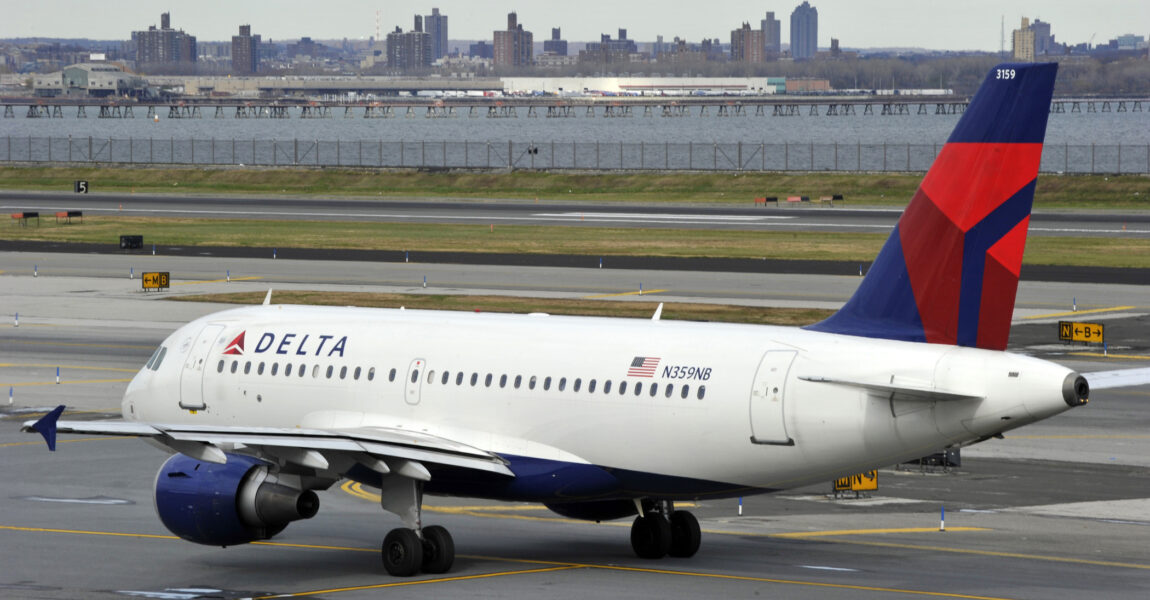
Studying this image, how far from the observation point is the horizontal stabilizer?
24.0 metres

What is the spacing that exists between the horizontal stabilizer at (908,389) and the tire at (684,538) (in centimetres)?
534

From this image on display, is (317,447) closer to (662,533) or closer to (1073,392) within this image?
(662,533)

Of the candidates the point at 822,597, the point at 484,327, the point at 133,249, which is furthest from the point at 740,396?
the point at 133,249

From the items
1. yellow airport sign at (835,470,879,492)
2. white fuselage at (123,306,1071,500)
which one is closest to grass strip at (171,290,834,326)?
yellow airport sign at (835,470,879,492)

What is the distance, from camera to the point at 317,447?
26234mm

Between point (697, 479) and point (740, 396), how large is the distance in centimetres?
163

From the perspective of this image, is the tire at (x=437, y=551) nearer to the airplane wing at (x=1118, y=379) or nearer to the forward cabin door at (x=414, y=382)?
the forward cabin door at (x=414, y=382)

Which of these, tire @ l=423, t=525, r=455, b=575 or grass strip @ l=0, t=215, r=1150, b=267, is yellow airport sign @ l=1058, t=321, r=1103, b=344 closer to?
grass strip @ l=0, t=215, r=1150, b=267

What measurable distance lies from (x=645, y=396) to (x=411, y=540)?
15.2 feet

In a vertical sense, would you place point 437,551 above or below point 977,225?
below

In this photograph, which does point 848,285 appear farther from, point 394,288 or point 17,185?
point 17,185

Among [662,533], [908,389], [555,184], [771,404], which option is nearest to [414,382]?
[662,533]

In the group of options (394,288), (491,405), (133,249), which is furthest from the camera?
Result: (133,249)

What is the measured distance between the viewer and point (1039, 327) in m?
64.8
